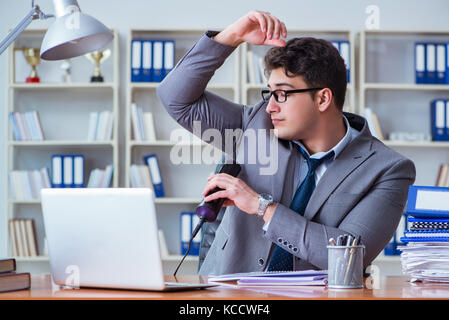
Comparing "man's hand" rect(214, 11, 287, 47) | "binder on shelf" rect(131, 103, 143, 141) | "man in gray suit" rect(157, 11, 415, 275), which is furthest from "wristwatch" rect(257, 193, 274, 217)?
"binder on shelf" rect(131, 103, 143, 141)

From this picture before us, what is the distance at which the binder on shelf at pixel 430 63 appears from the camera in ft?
13.7

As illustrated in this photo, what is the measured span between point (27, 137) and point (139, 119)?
75 cm

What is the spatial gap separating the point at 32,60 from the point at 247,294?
3.51m

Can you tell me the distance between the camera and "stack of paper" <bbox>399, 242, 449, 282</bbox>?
Answer: 1.48 metres

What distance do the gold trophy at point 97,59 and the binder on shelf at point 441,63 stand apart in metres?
2.18

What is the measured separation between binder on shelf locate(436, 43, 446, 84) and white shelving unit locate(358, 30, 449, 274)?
16cm

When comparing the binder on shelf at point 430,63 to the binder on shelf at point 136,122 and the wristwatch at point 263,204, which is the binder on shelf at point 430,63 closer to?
the binder on shelf at point 136,122

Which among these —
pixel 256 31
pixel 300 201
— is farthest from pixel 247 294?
pixel 256 31

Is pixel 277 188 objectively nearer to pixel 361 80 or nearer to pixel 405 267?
pixel 405 267

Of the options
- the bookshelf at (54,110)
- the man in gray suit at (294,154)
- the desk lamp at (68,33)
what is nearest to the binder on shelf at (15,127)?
the bookshelf at (54,110)

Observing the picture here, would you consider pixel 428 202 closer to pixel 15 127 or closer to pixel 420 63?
pixel 420 63

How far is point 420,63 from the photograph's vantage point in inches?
Answer: 165

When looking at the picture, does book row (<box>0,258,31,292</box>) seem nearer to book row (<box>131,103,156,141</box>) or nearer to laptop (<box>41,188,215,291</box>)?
laptop (<box>41,188,215,291</box>)

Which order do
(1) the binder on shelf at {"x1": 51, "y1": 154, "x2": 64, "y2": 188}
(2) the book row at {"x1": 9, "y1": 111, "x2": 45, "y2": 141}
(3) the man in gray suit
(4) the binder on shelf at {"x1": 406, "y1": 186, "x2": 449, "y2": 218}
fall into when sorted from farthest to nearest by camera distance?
(2) the book row at {"x1": 9, "y1": 111, "x2": 45, "y2": 141} → (1) the binder on shelf at {"x1": 51, "y1": 154, "x2": 64, "y2": 188} → (3) the man in gray suit → (4) the binder on shelf at {"x1": 406, "y1": 186, "x2": 449, "y2": 218}
